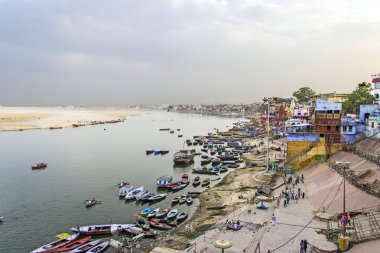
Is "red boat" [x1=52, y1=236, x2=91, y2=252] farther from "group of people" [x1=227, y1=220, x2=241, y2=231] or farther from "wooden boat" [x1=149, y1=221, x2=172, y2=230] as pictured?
"group of people" [x1=227, y1=220, x2=241, y2=231]

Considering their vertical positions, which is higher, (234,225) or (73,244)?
(234,225)

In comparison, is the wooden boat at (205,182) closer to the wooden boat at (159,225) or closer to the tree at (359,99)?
the wooden boat at (159,225)

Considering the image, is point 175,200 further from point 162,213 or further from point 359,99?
point 359,99

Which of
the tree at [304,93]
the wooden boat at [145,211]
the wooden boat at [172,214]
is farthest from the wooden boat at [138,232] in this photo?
the tree at [304,93]

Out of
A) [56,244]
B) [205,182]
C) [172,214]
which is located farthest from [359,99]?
[56,244]

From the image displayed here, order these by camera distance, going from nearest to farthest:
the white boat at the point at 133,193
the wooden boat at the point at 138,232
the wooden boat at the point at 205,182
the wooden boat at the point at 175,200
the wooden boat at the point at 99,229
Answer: the wooden boat at the point at 138,232 < the wooden boat at the point at 99,229 < the wooden boat at the point at 175,200 < the white boat at the point at 133,193 < the wooden boat at the point at 205,182

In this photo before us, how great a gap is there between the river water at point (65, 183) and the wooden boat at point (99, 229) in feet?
8.95

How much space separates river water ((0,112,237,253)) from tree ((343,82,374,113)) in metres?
36.4

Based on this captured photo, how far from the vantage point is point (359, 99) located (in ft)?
247

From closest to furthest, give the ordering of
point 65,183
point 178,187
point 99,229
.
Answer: point 99,229, point 178,187, point 65,183

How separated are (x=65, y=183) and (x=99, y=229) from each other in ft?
75.3

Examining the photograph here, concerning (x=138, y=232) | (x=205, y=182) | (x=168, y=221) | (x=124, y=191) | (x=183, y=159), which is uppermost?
(x=183, y=159)

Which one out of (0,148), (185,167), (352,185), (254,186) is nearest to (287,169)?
(254,186)

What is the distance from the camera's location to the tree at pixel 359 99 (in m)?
74.1
